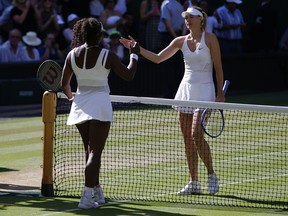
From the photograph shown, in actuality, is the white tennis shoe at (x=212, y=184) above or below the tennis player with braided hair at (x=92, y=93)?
below

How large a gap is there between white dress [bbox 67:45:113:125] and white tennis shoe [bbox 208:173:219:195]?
5.23 ft

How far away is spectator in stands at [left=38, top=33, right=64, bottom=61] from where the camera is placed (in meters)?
20.4

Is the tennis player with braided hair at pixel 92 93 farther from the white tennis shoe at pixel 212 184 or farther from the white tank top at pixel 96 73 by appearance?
the white tennis shoe at pixel 212 184

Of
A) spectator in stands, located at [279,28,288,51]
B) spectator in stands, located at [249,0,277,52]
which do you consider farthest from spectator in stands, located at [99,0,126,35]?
spectator in stands, located at [279,28,288,51]

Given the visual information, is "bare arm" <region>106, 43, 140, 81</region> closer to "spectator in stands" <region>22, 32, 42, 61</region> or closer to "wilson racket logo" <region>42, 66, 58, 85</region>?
"wilson racket logo" <region>42, 66, 58, 85</region>

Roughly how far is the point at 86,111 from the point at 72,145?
4085mm

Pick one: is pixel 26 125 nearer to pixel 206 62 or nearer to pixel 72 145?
pixel 72 145

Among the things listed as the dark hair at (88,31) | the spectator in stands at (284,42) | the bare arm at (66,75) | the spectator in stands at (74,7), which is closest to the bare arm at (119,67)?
the dark hair at (88,31)

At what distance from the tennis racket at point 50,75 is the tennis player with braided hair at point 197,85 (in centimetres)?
94

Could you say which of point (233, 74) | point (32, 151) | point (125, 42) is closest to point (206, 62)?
point (125, 42)

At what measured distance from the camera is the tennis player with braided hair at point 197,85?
1009 centimetres

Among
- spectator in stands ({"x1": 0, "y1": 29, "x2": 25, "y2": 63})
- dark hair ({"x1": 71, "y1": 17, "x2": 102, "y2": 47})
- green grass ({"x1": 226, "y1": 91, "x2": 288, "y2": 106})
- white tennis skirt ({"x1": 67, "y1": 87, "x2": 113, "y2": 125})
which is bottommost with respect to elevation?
white tennis skirt ({"x1": 67, "y1": 87, "x2": 113, "y2": 125})

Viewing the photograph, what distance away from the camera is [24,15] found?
67.2 ft

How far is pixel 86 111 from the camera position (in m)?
9.12
